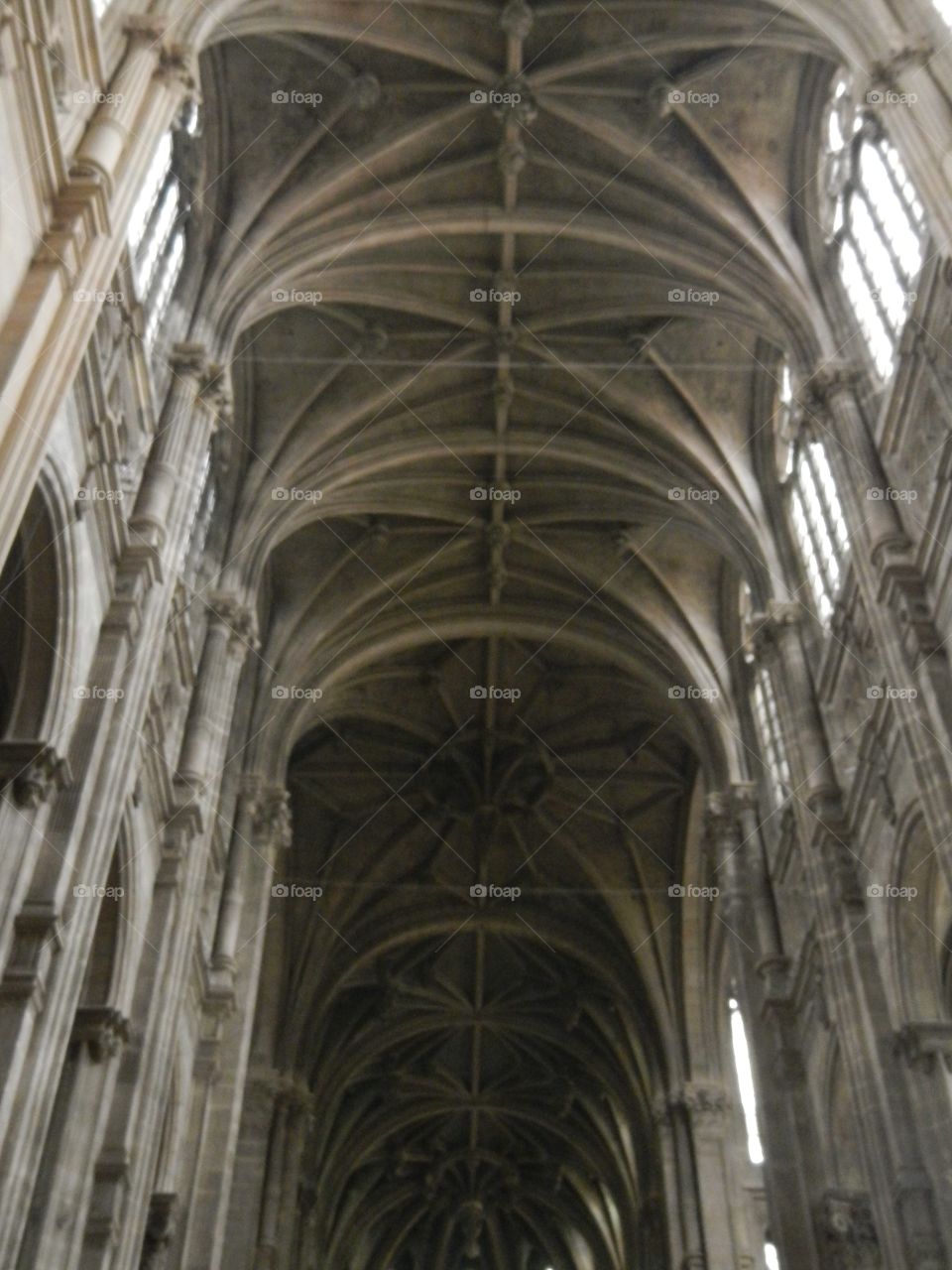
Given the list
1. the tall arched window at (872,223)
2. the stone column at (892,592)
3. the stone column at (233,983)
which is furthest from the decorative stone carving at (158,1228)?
the tall arched window at (872,223)

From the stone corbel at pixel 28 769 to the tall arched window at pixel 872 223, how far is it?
36.7 feet

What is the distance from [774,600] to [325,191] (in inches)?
371

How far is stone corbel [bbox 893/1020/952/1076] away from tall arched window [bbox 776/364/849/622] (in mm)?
6306

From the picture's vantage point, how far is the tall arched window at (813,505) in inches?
826

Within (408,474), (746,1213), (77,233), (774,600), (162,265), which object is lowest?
(746,1213)

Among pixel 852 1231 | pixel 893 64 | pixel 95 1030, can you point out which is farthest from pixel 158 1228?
pixel 893 64

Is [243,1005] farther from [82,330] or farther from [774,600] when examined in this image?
[82,330]

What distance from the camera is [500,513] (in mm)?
27797

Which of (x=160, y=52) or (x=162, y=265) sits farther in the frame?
(x=162, y=265)

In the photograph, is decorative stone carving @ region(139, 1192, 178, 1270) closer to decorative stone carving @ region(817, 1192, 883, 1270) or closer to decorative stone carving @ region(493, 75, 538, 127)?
decorative stone carving @ region(817, 1192, 883, 1270)

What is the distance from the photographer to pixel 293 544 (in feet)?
93.0

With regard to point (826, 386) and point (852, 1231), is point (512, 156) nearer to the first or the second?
point (826, 386)

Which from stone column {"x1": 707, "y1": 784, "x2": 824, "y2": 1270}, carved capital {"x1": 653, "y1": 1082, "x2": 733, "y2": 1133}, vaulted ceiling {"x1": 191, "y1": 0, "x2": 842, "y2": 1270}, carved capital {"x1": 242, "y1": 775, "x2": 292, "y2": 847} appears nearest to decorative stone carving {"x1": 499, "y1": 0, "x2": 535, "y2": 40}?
vaulted ceiling {"x1": 191, "y1": 0, "x2": 842, "y2": 1270}

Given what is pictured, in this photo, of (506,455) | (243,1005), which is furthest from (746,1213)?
(506,455)
